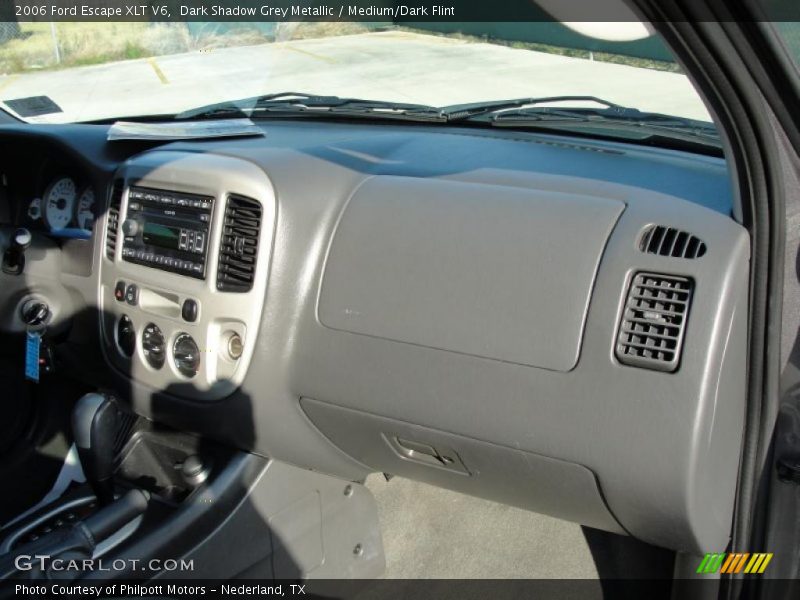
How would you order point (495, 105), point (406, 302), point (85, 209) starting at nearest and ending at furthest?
point (406, 302) < point (495, 105) < point (85, 209)

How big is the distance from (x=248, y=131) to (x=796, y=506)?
6.42ft

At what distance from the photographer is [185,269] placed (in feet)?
7.80

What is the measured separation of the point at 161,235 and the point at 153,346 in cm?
34

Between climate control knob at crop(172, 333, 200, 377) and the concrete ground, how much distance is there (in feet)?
3.20

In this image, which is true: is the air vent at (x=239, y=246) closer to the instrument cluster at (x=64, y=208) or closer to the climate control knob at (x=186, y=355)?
the climate control knob at (x=186, y=355)

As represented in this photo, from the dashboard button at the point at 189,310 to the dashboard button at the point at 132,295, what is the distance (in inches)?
9.8

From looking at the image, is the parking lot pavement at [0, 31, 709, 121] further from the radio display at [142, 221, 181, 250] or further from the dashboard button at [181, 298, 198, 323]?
the dashboard button at [181, 298, 198, 323]

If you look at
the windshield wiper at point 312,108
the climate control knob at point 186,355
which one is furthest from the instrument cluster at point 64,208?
the climate control knob at point 186,355

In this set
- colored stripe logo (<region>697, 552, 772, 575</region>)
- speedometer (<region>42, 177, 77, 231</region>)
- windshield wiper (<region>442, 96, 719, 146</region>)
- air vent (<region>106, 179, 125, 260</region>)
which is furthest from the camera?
speedometer (<region>42, 177, 77, 231</region>)

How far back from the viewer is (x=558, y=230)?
1.99m

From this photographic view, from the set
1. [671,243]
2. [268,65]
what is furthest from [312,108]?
[671,243]

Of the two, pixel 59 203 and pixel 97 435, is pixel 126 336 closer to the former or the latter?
pixel 97 435

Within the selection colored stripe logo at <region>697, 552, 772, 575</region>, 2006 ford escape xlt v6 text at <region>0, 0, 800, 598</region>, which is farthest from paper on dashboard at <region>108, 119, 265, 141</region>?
colored stripe logo at <region>697, 552, 772, 575</region>

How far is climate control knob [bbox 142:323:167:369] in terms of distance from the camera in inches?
98.5
